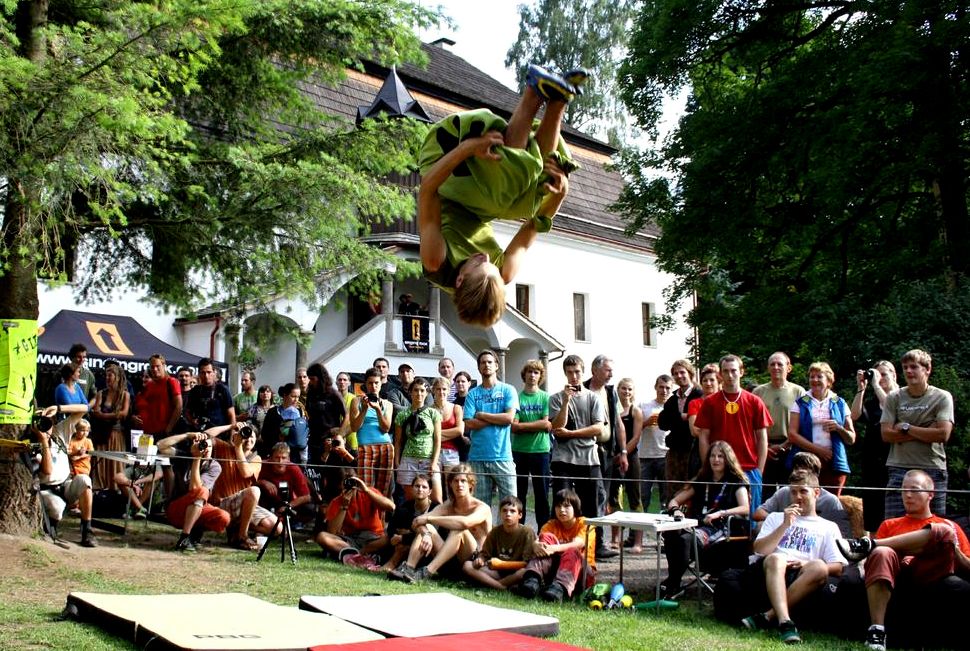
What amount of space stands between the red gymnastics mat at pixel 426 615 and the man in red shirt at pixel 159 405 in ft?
13.0

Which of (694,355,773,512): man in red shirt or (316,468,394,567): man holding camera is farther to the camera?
(316,468,394,567): man holding camera

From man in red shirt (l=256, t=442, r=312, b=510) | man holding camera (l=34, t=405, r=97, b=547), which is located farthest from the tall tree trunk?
man in red shirt (l=256, t=442, r=312, b=510)

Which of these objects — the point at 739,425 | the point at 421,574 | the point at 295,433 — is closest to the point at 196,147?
the point at 295,433

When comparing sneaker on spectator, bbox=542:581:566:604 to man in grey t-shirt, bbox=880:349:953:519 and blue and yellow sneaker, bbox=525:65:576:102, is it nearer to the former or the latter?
man in grey t-shirt, bbox=880:349:953:519

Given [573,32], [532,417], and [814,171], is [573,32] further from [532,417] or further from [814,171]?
[532,417]

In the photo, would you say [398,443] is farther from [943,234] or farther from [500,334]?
[500,334]

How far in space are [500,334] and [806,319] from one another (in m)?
11.4

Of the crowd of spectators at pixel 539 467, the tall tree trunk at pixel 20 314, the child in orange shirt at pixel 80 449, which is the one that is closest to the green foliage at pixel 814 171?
the crowd of spectators at pixel 539 467

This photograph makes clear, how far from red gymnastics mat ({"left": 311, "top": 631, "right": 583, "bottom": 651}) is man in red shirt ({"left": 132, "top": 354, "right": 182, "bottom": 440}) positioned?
16.9 feet

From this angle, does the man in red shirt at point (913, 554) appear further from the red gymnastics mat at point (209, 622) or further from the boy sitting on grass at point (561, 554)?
the red gymnastics mat at point (209, 622)

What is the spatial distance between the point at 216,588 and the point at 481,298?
3.70 m

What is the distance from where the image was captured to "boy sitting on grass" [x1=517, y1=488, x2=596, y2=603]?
23.1ft

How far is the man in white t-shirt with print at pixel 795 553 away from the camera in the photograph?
6020 mm

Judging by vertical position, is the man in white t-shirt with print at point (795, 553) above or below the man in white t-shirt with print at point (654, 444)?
below
